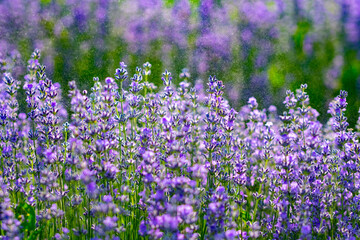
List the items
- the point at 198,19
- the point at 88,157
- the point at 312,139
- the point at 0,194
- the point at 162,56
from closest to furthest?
the point at 0,194
the point at 88,157
the point at 312,139
the point at 162,56
the point at 198,19

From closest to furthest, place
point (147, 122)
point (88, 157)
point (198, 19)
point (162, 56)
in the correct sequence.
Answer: point (88, 157), point (147, 122), point (162, 56), point (198, 19)

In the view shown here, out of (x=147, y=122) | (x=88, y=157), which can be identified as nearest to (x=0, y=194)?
(x=88, y=157)

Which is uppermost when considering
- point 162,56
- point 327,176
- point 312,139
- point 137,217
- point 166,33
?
point 166,33

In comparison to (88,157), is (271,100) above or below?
above

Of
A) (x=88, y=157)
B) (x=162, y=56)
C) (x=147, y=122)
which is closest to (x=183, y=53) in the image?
(x=162, y=56)

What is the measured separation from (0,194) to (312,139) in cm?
147

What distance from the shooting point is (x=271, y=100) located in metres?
5.67

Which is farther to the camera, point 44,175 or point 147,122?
point 147,122

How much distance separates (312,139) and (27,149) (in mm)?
1560

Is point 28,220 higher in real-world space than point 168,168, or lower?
lower

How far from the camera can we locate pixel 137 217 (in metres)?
2.25

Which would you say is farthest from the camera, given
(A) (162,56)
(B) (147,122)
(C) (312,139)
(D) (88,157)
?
(A) (162,56)

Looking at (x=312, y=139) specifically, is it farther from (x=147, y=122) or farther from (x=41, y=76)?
(x=41, y=76)

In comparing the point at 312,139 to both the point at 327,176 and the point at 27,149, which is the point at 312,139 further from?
the point at 27,149
